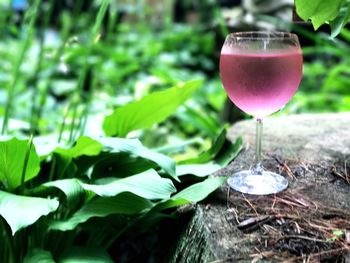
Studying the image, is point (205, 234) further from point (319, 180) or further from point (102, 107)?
point (102, 107)

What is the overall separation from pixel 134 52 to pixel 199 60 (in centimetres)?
61

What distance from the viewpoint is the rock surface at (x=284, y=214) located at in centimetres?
91

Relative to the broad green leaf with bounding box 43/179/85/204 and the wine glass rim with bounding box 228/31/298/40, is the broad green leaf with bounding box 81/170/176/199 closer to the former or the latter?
the broad green leaf with bounding box 43/179/85/204

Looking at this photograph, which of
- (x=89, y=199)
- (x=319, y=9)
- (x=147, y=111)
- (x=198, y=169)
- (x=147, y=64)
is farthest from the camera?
(x=147, y=64)

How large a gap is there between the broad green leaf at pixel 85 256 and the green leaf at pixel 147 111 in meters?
0.41

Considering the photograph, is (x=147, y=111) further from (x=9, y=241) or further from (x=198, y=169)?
(x=9, y=241)

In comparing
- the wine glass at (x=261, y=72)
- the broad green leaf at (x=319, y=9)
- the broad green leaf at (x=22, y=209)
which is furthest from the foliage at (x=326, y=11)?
the broad green leaf at (x=22, y=209)

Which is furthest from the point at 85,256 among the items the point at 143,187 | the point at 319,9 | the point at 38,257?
the point at 319,9

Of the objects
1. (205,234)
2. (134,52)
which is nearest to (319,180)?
(205,234)

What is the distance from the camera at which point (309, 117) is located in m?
1.74

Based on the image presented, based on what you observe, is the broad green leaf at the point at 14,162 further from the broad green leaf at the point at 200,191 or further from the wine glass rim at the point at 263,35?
the wine glass rim at the point at 263,35

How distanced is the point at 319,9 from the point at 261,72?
0.54 ft

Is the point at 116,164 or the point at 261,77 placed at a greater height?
the point at 261,77

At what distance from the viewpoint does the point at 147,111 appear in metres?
1.46
